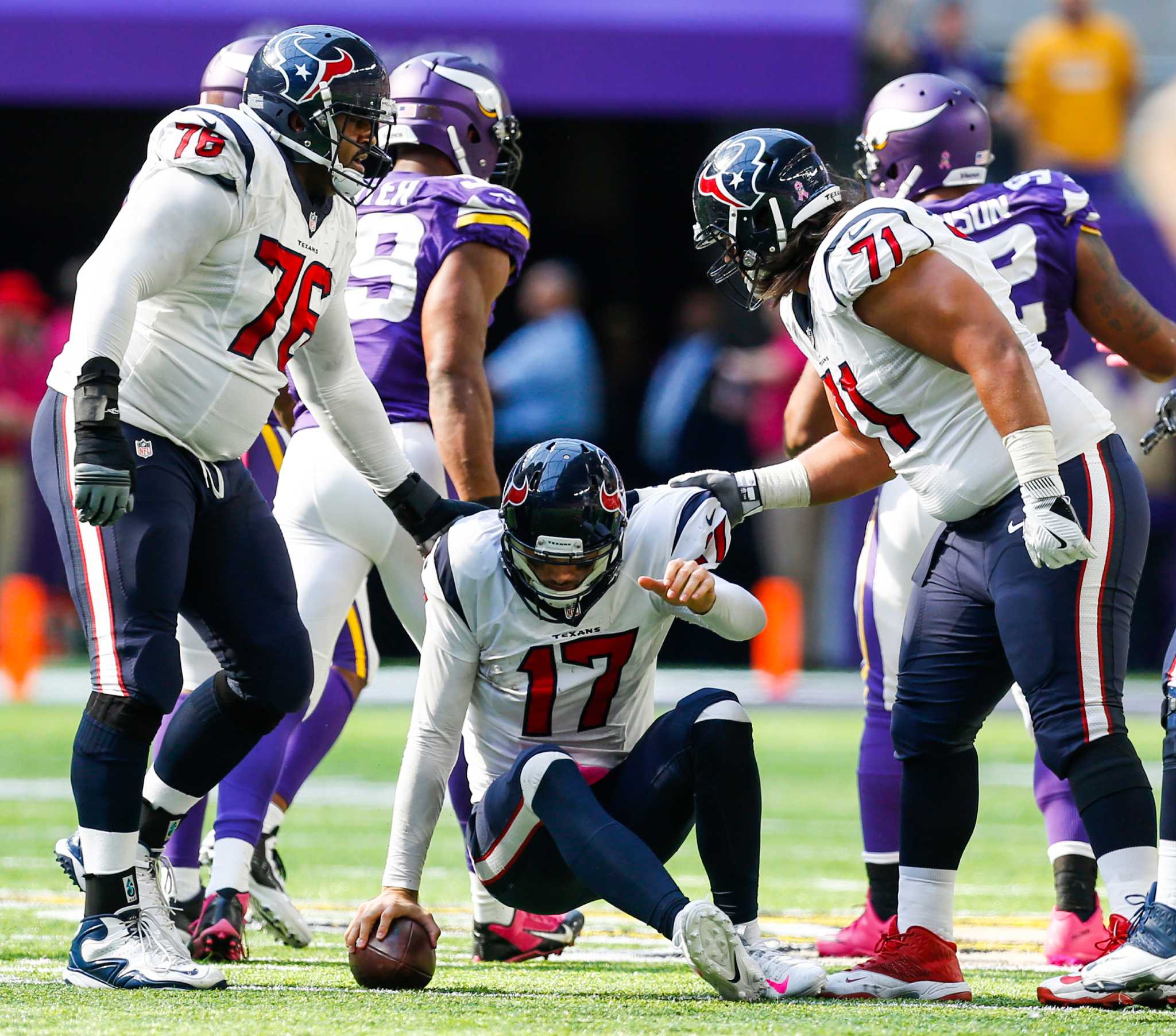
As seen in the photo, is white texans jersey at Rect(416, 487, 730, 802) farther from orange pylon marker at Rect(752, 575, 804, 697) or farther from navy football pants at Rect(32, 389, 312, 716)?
orange pylon marker at Rect(752, 575, 804, 697)

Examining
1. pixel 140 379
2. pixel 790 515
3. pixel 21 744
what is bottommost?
pixel 21 744

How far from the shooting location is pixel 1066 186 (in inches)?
183

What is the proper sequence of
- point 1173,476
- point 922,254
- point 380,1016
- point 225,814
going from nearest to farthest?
point 380,1016
point 922,254
point 225,814
point 1173,476

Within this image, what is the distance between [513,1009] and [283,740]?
1.34 m

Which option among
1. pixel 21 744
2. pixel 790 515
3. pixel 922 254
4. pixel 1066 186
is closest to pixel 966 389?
pixel 922 254

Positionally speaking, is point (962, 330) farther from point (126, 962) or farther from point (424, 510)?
point (126, 962)

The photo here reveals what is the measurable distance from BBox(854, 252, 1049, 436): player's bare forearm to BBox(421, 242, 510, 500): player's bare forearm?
52.3 inches

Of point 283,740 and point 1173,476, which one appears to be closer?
point 283,740

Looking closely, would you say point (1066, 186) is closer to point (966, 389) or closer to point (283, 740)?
point (966, 389)

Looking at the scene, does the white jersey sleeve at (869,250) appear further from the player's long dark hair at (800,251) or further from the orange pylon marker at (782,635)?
the orange pylon marker at (782,635)

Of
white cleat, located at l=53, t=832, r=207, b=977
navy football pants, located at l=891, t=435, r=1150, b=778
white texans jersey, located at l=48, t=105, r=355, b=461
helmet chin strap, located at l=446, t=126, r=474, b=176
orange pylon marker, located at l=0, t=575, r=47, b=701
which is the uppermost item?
helmet chin strap, located at l=446, t=126, r=474, b=176

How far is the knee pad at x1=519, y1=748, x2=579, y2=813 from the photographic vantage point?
3643 millimetres

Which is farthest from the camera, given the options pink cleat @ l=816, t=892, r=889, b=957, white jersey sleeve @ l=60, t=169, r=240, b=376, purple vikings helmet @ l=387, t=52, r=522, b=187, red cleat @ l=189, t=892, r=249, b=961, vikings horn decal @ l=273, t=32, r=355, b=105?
purple vikings helmet @ l=387, t=52, r=522, b=187

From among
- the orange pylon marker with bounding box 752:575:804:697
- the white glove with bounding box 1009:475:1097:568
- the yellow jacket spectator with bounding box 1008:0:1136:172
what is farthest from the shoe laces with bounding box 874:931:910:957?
the yellow jacket spectator with bounding box 1008:0:1136:172
